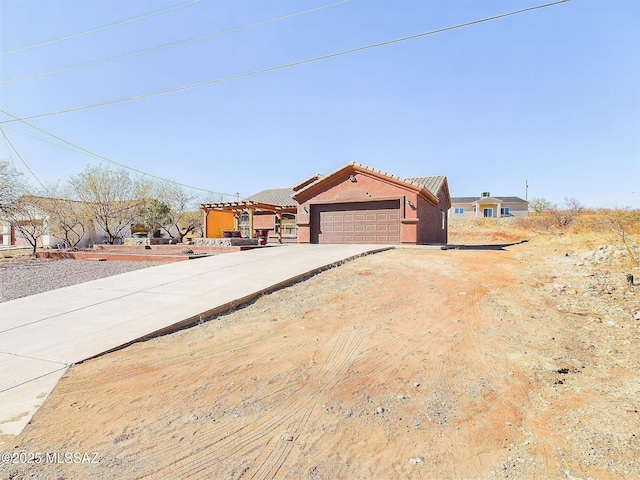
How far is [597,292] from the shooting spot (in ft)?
22.2

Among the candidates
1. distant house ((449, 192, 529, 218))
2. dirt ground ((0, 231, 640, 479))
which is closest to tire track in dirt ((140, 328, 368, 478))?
dirt ground ((0, 231, 640, 479))

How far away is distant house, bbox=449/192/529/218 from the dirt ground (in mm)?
53924

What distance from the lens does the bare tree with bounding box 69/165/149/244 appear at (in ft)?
82.1

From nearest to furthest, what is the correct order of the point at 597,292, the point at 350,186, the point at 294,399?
the point at 294,399, the point at 597,292, the point at 350,186

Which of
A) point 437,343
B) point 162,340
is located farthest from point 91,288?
point 437,343

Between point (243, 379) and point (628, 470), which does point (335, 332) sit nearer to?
point (243, 379)

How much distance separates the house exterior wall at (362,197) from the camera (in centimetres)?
1670

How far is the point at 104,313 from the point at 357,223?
13235mm

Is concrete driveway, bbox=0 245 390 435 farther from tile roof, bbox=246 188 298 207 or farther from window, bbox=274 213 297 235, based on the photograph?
tile roof, bbox=246 188 298 207

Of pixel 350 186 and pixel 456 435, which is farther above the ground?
pixel 350 186

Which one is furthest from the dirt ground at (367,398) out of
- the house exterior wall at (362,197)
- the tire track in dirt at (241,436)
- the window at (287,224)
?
the window at (287,224)

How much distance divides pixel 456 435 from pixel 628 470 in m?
1.16

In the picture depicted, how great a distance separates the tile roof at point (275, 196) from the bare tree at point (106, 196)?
35.1 ft

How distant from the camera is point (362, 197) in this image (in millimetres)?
17891
